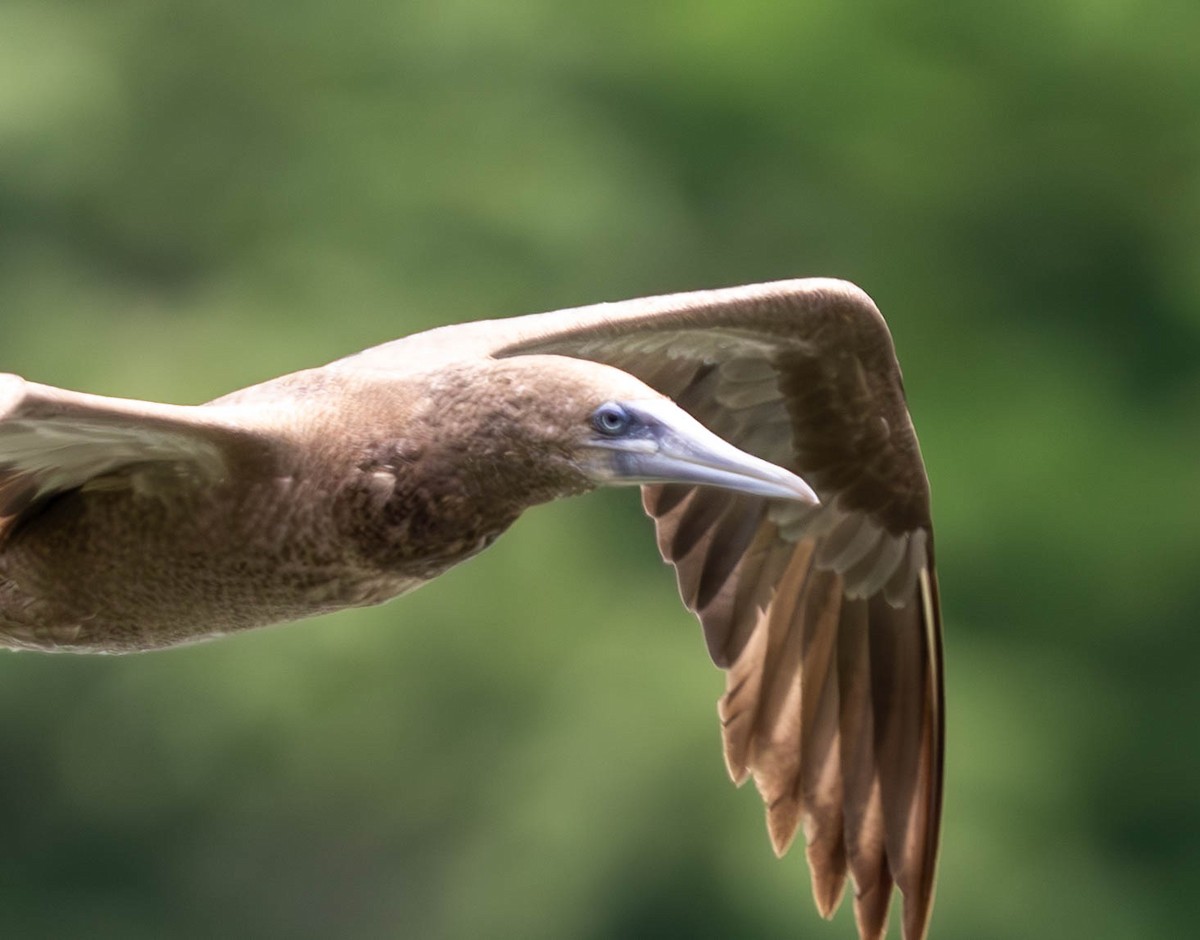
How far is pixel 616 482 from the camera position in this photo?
13.6ft

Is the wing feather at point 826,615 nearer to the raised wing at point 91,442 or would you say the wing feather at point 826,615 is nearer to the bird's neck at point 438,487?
the bird's neck at point 438,487

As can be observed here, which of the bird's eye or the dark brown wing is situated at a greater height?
the bird's eye

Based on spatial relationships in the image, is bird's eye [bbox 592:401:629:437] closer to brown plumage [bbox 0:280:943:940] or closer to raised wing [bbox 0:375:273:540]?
brown plumage [bbox 0:280:943:940]

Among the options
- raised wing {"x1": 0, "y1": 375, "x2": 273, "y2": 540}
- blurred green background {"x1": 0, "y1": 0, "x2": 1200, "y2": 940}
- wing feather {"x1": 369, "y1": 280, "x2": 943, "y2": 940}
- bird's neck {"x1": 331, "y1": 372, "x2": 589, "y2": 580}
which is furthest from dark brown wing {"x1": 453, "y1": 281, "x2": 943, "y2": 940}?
blurred green background {"x1": 0, "y1": 0, "x2": 1200, "y2": 940}

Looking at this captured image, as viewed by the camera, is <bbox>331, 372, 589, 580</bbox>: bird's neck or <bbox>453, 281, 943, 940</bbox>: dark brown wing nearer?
<bbox>331, 372, 589, 580</bbox>: bird's neck

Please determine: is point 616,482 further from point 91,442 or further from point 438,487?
point 91,442

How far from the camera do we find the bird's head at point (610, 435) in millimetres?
4074

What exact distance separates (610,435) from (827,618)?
5.89 feet

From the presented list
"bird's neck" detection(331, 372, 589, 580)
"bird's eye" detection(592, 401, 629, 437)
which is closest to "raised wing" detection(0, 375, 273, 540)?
"bird's neck" detection(331, 372, 589, 580)

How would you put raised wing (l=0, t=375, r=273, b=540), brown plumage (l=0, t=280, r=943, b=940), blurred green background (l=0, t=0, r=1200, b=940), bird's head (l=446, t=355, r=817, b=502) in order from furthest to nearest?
blurred green background (l=0, t=0, r=1200, b=940) < brown plumage (l=0, t=280, r=943, b=940) < bird's head (l=446, t=355, r=817, b=502) < raised wing (l=0, t=375, r=273, b=540)

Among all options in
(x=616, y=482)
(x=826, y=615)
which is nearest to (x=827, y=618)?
(x=826, y=615)

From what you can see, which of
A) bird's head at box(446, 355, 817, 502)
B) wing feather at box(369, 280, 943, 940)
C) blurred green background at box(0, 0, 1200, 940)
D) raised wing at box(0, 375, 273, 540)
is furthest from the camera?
blurred green background at box(0, 0, 1200, 940)

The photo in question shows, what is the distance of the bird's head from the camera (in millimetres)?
4074

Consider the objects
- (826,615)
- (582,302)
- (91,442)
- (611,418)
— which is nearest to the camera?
(611,418)
